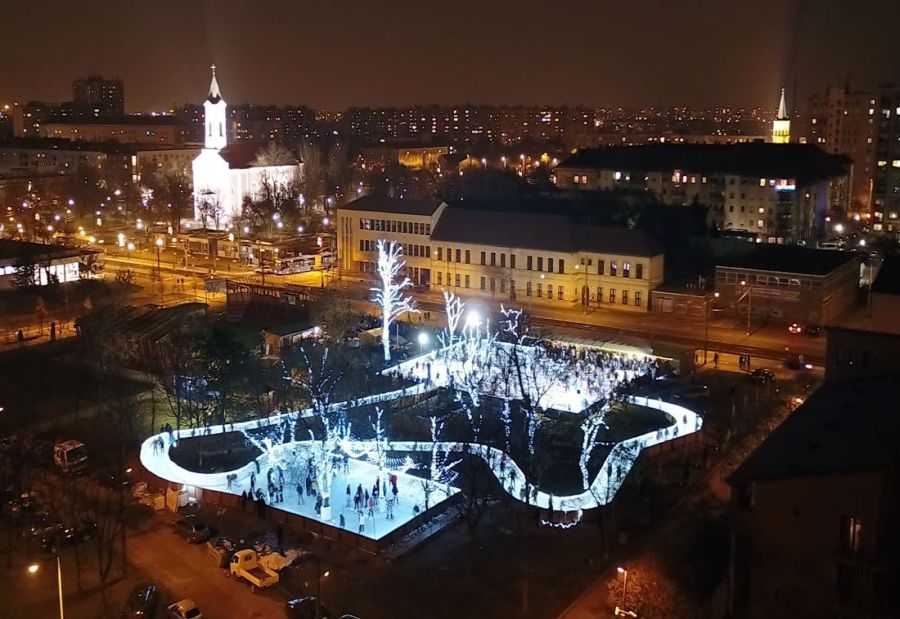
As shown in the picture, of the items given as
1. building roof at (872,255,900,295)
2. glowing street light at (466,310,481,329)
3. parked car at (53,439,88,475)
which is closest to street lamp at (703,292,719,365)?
building roof at (872,255,900,295)

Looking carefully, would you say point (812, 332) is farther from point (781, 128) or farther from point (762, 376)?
point (781, 128)

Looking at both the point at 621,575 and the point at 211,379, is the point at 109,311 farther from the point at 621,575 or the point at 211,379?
the point at 621,575

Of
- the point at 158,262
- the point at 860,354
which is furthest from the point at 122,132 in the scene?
the point at 860,354

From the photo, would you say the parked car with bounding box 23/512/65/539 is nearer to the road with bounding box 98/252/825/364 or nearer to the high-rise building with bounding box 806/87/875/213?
the road with bounding box 98/252/825/364

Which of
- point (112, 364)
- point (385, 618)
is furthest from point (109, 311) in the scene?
point (385, 618)

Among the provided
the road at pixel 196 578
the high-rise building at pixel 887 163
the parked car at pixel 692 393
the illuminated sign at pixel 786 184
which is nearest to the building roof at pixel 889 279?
the parked car at pixel 692 393

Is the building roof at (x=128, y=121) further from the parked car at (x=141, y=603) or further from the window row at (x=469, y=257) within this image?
the parked car at (x=141, y=603)
